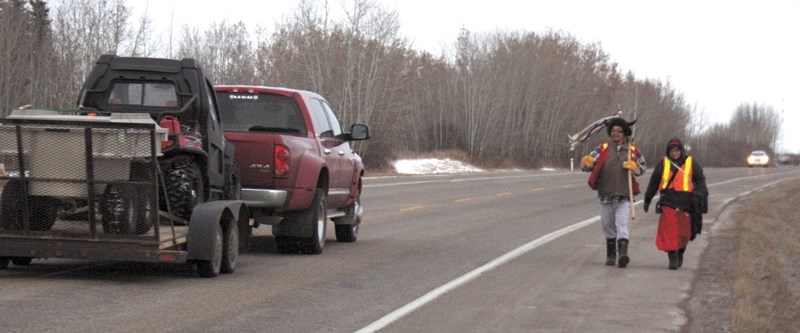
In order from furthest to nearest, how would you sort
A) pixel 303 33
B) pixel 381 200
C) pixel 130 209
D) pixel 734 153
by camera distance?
pixel 734 153 < pixel 303 33 < pixel 381 200 < pixel 130 209

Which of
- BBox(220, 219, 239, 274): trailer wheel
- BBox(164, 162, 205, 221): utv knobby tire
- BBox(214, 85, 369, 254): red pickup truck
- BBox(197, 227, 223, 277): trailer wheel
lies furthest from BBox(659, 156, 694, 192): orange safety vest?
BBox(164, 162, 205, 221): utv knobby tire

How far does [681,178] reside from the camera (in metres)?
14.1

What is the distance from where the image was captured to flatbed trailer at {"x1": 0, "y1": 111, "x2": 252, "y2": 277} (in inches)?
398

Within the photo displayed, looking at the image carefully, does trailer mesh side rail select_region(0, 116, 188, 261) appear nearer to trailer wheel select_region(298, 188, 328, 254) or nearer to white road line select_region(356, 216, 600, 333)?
white road line select_region(356, 216, 600, 333)

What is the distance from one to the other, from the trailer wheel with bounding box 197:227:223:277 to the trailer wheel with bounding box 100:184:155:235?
995 mm

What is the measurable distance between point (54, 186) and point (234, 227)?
7.01 ft

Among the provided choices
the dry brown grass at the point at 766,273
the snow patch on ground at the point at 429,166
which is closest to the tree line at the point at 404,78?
the snow patch on ground at the point at 429,166

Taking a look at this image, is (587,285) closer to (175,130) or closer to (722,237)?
(175,130)

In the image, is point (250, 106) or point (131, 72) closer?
point (131, 72)

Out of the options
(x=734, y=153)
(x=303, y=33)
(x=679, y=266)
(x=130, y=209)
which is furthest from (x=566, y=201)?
(x=734, y=153)

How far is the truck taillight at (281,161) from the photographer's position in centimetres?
1366

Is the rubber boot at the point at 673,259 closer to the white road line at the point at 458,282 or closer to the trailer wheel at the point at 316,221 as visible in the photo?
the white road line at the point at 458,282

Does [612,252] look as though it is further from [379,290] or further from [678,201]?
[379,290]

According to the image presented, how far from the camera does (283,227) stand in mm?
14289
